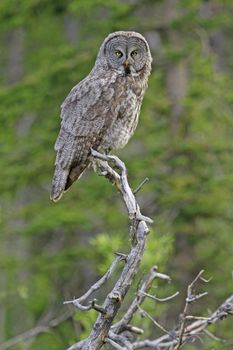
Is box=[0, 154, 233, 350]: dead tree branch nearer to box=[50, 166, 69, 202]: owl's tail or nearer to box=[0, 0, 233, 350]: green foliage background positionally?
box=[50, 166, 69, 202]: owl's tail

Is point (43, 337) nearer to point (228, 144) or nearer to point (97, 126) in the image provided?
point (228, 144)

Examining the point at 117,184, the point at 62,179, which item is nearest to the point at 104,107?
the point at 62,179

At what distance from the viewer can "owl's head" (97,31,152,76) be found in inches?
273

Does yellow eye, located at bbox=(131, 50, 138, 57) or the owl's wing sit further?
yellow eye, located at bbox=(131, 50, 138, 57)

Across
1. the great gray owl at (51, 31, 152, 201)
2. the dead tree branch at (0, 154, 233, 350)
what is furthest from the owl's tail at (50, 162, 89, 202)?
the dead tree branch at (0, 154, 233, 350)

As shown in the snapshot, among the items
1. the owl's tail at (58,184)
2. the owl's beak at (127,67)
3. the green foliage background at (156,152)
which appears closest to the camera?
the owl's tail at (58,184)

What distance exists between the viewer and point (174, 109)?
1128 centimetres

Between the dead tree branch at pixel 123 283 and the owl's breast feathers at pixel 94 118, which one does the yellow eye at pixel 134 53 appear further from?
the dead tree branch at pixel 123 283

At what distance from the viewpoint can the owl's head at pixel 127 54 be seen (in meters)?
6.93

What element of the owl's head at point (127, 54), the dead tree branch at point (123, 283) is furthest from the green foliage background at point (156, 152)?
the dead tree branch at point (123, 283)

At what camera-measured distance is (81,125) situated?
650cm

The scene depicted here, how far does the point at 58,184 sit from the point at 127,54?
4.08 ft

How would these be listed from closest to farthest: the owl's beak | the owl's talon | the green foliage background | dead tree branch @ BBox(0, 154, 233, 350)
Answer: dead tree branch @ BBox(0, 154, 233, 350) → the owl's talon → the owl's beak → the green foliage background

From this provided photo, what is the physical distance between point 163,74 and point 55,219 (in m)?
2.05
